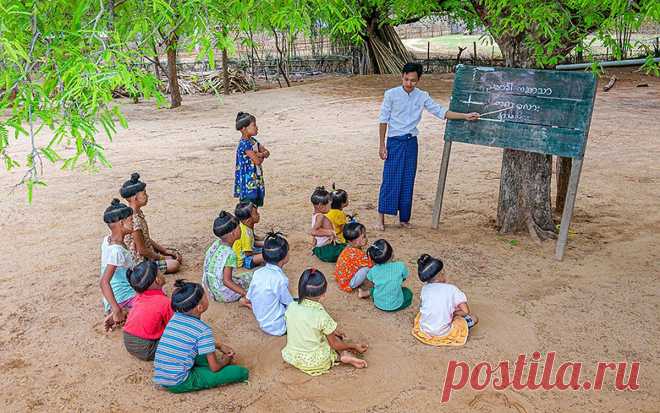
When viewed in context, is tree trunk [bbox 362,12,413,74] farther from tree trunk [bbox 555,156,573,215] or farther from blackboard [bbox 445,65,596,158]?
blackboard [bbox 445,65,596,158]

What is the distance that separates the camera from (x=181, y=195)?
24.8ft

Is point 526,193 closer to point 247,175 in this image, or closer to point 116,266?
point 247,175

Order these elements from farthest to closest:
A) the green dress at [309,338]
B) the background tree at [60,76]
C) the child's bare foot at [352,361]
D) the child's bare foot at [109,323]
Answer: the child's bare foot at [109,323] < the child's bare foot at [352,361] < the green dress at [309,338] < the background tree at [60,76]

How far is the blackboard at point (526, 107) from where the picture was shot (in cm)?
503

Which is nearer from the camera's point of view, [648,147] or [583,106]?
[583,106]

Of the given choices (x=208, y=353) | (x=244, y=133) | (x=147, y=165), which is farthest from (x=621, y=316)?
(x=147, y=165)

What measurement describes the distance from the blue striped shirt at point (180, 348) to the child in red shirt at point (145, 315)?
0.35 m

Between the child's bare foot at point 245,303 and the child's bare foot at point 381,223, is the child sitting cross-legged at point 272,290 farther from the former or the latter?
the child's bare foot at point 381,223

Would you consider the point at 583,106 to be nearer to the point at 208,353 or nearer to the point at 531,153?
the point at 531,153

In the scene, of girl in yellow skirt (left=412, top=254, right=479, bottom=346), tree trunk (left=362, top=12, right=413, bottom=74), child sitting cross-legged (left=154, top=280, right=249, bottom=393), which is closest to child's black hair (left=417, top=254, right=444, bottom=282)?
girl in yellow skirt (left=412, top=254, right=479, bottom=346)

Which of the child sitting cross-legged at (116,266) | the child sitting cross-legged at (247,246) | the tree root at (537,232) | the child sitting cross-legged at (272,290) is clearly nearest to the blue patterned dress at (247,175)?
the child sitting cross-legged at (247,246)

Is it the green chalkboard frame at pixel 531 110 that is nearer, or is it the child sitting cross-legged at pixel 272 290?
the child sitting cross-legged at pixel 272 290

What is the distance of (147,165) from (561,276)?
22.2 ft

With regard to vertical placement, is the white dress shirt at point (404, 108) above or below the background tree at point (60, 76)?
below
